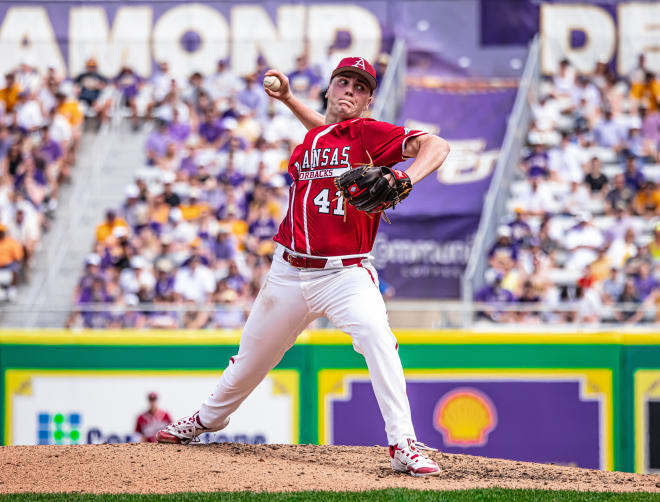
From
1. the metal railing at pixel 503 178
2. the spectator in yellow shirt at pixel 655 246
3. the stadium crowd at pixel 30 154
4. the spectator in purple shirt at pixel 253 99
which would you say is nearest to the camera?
the spectator in yellow shirt at pixel 655 246

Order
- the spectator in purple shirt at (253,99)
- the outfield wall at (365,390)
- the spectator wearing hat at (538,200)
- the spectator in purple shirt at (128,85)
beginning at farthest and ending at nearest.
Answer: the spectator in purple shirt at (128,85) < the spectator in purple shirt at (253,99) < the spectator wearing hat at (538,200) < the outfield wall at (365,390)

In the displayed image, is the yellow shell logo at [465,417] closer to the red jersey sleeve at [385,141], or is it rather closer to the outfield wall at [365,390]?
the outfield wall at [365,390]

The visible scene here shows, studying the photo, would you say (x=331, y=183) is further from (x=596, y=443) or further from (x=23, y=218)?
(x=23, y=218)

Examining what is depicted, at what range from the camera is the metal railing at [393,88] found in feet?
48.2

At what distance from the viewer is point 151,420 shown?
8695 millimetres

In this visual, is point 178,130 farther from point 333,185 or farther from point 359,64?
point 333,185

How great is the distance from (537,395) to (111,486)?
196 inches

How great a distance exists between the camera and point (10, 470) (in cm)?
508

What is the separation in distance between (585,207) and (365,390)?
19.4ft

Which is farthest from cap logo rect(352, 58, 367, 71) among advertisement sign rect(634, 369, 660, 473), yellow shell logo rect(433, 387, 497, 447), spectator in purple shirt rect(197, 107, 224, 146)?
spectator in purple shirt rect(197, 107, 224, 146)

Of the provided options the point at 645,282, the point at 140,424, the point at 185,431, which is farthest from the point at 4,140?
the point at 185,431

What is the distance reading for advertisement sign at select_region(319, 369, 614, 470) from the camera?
344 inches

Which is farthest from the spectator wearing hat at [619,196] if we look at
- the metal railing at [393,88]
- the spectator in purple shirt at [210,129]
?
the spectator in purple shirt at [210,129]

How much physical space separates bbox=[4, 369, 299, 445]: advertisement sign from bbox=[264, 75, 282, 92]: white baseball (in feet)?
12.8
